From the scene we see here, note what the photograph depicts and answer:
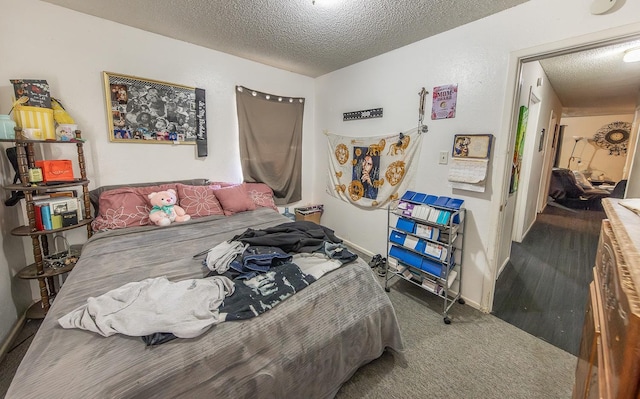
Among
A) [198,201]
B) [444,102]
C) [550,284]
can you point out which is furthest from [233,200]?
[550,284]

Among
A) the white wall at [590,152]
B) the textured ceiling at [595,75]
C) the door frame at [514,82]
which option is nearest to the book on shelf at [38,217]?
the door frame at [514,82]

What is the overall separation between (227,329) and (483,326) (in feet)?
6.36

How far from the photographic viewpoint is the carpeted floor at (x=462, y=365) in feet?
4.73

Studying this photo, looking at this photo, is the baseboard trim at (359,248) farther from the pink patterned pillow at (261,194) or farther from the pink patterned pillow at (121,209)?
the pink patterned pillow at (121,209)

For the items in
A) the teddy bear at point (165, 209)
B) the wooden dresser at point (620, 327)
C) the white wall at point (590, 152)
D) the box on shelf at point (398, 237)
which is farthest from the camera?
the white wall at point (590, 152)

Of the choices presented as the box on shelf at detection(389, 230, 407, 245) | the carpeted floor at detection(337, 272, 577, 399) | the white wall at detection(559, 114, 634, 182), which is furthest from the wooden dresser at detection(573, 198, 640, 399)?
the white wall at detection(559, 114, 634, 182)

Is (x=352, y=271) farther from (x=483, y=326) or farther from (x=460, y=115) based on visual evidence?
(x=460, y=115)

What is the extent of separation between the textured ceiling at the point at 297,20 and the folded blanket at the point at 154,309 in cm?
198

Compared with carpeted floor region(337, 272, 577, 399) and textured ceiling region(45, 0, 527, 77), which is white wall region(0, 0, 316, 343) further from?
carpeted floor region(337, 272, 577, 399)

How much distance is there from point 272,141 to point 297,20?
5.04ft

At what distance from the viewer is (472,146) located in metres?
2.08

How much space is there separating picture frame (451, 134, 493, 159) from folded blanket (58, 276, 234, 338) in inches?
79.9

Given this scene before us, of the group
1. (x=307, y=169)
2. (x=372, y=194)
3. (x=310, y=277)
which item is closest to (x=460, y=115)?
(x=372, y=194)

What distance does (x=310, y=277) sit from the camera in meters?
1.41
